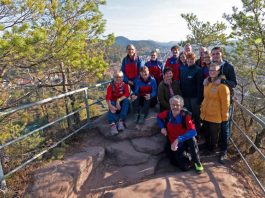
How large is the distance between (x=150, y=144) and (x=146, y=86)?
1.36 meters

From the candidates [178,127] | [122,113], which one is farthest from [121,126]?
[178,127]

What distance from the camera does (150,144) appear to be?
18.5 ft

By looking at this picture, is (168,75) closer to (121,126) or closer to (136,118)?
(136,118)

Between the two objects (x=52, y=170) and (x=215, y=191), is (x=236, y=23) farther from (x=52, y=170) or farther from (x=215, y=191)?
(x=52, y=170)

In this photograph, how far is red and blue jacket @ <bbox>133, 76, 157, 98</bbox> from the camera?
241 inches

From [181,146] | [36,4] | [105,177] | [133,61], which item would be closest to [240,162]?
[181,146]

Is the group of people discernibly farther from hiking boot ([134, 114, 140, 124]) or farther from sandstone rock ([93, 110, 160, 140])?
sandstone rock ([93, 110, 160, 140])

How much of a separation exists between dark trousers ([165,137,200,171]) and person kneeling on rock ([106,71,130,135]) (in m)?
1.51

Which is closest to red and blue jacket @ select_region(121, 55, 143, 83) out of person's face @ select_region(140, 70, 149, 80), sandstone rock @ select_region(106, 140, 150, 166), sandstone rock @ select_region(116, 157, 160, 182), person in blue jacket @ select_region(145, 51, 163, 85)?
person in blue jacket @ select_region(145, 51, 163, 85)

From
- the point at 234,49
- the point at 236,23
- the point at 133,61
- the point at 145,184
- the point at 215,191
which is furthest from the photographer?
the point at 234,49

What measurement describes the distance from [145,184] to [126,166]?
3.34 ft

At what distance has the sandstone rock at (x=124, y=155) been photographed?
5.35 m

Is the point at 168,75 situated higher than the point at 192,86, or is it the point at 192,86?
the point at 168,75

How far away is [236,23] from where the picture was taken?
9.75m
